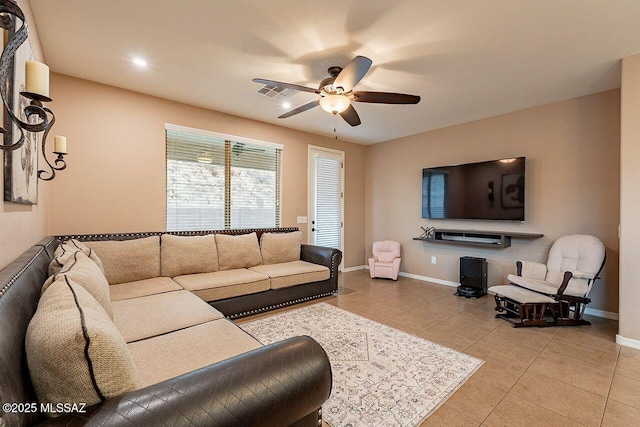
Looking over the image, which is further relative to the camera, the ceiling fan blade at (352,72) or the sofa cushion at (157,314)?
the ceiling fan blade at (352,72)

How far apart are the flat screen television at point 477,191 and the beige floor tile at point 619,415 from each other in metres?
2.50

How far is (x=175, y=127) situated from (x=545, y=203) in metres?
5.00

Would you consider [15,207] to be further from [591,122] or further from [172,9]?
[591,122]

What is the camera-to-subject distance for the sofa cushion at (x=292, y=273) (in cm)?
346

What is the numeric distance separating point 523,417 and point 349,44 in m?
2.94

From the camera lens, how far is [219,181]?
4.13m

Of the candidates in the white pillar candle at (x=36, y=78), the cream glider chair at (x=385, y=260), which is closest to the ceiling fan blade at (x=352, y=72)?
the white pillar candle at (x=36, y=78)

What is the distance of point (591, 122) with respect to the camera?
11.3 feet

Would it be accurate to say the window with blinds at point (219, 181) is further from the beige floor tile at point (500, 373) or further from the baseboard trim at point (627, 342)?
Answer: the baseboard trim at point (627, 342)

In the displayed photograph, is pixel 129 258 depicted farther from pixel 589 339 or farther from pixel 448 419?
pixel 589 339

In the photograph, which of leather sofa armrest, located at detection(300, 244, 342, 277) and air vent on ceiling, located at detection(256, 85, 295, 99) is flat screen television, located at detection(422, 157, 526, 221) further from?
air vent on ceiling, located at detection(256, 85, 295, 99)

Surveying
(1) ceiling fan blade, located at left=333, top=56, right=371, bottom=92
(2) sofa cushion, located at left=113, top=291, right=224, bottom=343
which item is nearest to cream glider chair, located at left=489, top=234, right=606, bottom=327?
(1) ceiling fan blade, located at left=333, top=56, right=371, bottom=92

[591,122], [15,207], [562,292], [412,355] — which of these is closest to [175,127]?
[15,207]

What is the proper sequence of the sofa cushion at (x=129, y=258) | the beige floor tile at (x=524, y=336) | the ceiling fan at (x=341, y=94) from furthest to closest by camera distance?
the sofa cushion at (x=129, y=258), the beige floor tile at (x=524, y=336), the ceiling fan at (x=341, y=94)
